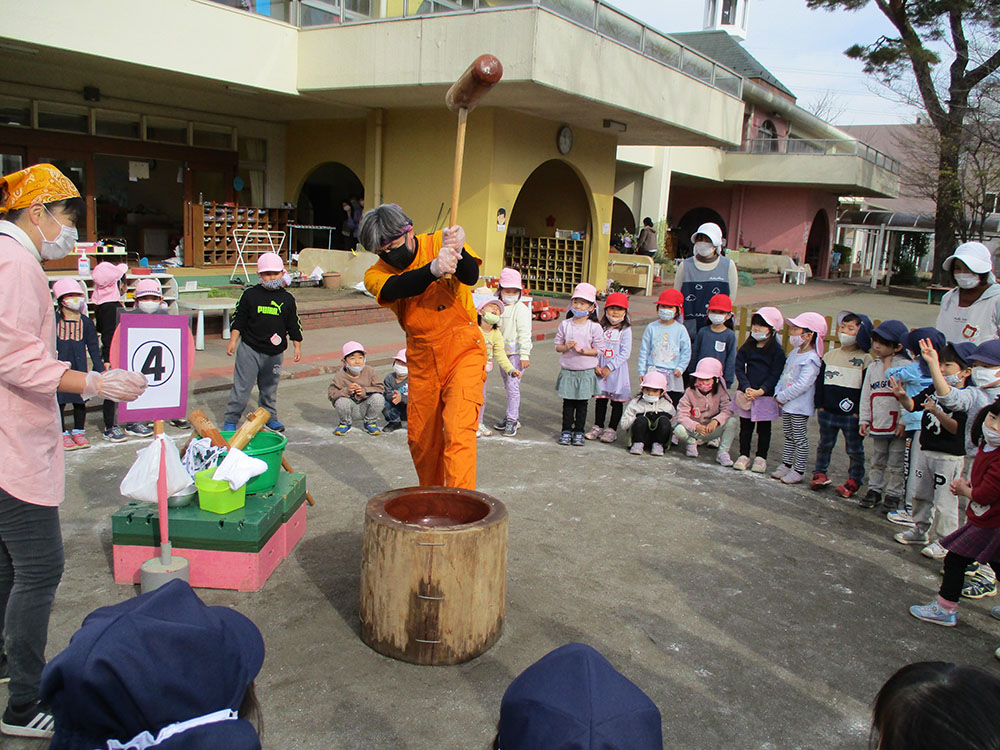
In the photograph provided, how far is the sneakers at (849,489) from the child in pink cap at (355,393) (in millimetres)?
4263

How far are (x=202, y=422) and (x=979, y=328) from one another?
5521 mm

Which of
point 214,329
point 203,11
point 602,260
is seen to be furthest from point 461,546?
point 602,260

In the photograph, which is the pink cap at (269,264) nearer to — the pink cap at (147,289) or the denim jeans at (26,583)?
the pink cap at (147,289)

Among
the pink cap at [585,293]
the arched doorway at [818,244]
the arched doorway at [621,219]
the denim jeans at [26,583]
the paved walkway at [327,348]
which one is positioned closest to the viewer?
the denim jeans at [26,583]

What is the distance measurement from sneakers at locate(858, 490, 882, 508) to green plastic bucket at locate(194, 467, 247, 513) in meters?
4.72

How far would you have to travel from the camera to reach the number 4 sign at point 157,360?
13.0ft

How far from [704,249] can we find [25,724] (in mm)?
6438

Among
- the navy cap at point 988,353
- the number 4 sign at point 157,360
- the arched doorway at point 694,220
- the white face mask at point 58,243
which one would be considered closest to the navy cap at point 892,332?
the navy cap at point 988,353

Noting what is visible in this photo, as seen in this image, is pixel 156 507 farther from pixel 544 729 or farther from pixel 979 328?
pixel 979 328

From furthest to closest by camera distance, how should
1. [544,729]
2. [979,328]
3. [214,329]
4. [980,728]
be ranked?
[214,329]
[979,328]
[544,729]
[980,728]

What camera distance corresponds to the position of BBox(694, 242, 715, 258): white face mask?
7.37m

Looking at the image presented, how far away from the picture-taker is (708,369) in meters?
7.09

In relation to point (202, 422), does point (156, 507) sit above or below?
below

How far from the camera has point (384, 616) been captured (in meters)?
3.49
